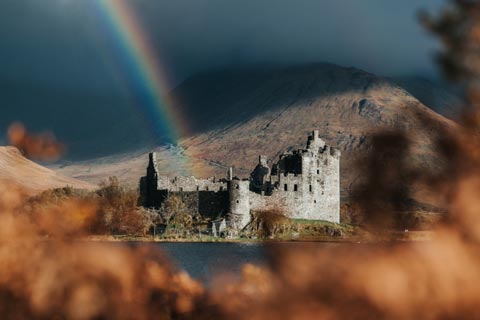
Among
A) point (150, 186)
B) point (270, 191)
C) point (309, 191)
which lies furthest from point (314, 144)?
point (150, 186)

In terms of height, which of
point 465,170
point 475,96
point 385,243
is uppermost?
point 475,96

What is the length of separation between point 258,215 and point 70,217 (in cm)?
6525

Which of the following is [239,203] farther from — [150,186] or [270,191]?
[150,186]

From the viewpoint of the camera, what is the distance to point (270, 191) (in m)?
86.5

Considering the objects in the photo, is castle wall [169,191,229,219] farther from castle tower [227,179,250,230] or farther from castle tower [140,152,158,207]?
castle tower [140,152,158,207]

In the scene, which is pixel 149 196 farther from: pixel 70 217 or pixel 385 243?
pixel 385 243

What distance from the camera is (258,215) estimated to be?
278 feet

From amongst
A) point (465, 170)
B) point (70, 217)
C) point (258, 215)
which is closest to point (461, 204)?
point (465, 170)

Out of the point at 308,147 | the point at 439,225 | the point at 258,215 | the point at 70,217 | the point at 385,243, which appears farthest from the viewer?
the point at 308,147

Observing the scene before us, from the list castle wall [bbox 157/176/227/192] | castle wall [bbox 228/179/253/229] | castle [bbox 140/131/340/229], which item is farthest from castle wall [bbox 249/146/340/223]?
castle wall [bbox 157/176/227/192]

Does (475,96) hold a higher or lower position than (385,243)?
higher

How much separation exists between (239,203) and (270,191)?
4907 mm

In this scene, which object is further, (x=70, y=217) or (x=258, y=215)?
(x=258, y=215)

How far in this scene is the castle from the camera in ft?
274
